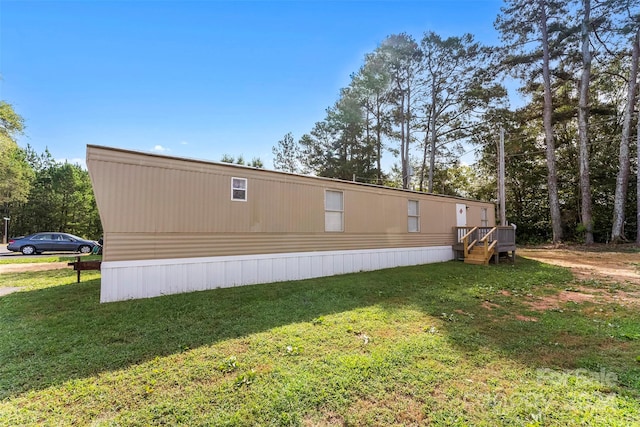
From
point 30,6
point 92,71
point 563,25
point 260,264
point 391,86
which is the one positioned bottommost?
point 260,264

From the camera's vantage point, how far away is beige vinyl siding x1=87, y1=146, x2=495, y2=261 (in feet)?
17.1

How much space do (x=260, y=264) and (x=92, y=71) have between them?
849cm

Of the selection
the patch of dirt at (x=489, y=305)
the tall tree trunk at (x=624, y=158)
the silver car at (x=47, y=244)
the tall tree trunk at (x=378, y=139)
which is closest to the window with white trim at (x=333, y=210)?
the patch of dirt at (x=489, y=305)

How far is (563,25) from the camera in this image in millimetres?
16750

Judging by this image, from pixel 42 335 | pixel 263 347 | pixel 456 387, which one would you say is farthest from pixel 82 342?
pixel 456 387

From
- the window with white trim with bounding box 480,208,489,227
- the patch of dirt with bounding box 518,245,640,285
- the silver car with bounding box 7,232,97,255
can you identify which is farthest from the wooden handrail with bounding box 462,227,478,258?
the silver car with bounding box 7,232,97,255

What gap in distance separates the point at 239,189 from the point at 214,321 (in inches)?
126

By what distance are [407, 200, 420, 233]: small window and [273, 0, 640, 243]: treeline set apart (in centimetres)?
1026

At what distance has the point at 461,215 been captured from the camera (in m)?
12.1

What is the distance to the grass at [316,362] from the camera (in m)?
2.22

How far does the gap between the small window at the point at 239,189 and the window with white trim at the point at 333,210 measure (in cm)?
236

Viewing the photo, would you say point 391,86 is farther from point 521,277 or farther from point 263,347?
point 263,347

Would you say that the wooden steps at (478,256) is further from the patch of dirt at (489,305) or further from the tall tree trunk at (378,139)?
the tall tree trunk at (378,139)

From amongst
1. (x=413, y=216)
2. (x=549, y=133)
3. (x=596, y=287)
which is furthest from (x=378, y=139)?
(x=596, y=287)
